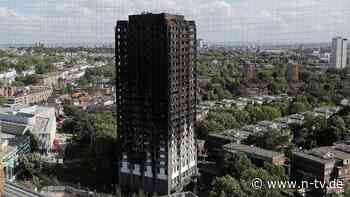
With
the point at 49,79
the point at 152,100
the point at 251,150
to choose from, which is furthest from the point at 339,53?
the point at 152,100

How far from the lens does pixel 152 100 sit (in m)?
16.6

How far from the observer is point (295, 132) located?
23.7 meters

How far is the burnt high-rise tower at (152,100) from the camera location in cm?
1639

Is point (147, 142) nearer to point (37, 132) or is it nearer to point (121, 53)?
point (121, 53)

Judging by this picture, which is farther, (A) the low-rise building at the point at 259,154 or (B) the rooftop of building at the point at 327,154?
(A) the low-rise building at the point at 259,154

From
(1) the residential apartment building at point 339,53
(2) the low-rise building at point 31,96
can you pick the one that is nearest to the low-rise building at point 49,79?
(2) the low-rise building at point 31,96

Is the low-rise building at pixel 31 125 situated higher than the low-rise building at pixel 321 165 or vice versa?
the low-rise building at pixel 31 125

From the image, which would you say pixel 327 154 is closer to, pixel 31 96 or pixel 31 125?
pixel 31 125

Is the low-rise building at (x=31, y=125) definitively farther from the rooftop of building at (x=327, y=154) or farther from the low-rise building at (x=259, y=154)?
the rooftop of building at (x=327, y=154)

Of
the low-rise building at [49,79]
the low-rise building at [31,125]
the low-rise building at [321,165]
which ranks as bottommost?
the low-rise building at [321,165]

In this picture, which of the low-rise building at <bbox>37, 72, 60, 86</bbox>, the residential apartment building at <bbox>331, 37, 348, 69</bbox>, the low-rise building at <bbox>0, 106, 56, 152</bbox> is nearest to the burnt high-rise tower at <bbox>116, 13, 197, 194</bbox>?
the low-rise building at <bbox>0, 106, 56, 152</bbox>

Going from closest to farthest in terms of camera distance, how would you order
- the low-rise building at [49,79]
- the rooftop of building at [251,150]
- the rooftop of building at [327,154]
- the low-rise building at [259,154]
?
the rooftop of building at [327,154] → the low-rise building at [259,154] → the rooftop of building at [251,150] → the low-rise building at [49,79]

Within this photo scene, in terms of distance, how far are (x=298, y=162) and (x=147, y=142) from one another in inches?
226

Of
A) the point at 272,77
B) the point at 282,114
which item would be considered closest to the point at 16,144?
the point at 282,114
